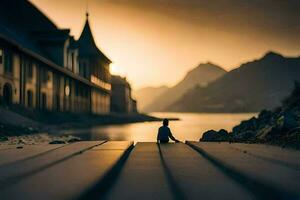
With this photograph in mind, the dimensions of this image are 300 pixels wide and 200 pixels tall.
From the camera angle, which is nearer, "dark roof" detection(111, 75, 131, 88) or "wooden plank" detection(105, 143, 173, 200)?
"wooden plank" detection(105, 143, 173, 200)

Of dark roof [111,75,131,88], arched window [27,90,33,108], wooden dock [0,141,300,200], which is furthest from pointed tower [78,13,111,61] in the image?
wooden dock [0,141,300,200]

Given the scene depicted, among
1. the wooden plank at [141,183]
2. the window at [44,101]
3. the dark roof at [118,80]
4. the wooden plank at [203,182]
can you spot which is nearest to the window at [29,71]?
the window at [44,101]

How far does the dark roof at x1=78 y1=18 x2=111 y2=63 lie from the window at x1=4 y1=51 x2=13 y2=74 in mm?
20225

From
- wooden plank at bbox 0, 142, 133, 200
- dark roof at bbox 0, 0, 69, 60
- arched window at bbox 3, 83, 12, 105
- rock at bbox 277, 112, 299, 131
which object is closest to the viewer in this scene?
wooden plank at bbox 0, 142, 133, 200

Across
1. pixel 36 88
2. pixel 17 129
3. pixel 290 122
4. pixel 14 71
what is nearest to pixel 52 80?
pixel 36 88

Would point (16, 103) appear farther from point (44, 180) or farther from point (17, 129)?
point (44, 180)

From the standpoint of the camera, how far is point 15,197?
2.27 metres

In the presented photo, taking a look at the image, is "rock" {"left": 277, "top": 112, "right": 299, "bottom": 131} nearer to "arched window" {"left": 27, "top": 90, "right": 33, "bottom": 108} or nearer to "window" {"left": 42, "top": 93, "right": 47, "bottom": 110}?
"arched window" {"left": 27, "top": 90, "right": 33, "bottom": 108}

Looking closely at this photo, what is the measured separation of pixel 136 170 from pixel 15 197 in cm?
142

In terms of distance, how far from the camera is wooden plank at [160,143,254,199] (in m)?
2.48

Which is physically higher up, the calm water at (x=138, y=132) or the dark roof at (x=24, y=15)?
the dark roof at (x=24, y=15)

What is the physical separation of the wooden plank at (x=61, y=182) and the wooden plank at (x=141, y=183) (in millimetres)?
184

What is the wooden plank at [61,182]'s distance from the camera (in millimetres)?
2328

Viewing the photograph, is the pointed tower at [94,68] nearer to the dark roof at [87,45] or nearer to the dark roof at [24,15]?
the dark roof at [87,45]
